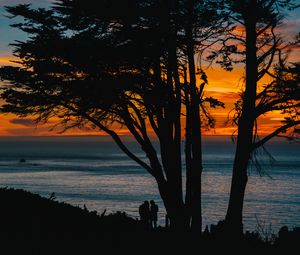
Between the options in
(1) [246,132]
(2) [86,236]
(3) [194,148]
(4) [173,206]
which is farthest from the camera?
(4) [173,206]

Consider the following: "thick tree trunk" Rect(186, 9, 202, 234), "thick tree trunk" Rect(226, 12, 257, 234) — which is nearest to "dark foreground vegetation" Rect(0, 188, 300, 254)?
"thick tree trunk" Rect(226, 12, 257, 234)

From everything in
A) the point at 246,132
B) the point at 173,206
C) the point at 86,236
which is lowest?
the point at 86,236

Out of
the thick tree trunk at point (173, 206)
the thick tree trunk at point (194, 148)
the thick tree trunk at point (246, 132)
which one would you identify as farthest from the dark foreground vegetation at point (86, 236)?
the thick tree trunk at point (173, 206)

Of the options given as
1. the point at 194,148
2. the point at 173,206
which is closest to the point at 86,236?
the point at 173,206

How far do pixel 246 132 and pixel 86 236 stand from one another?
5346mm

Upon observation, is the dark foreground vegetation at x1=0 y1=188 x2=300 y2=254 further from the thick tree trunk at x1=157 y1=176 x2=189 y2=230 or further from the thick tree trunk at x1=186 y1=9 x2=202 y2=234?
the thick tree trunk at x1=157 y1=176 x2=189 y2=230

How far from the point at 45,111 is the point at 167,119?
11.8 feet

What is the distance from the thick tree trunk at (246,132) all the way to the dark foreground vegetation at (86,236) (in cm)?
68

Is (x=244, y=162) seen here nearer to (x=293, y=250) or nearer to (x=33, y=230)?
(x=293, y=250)

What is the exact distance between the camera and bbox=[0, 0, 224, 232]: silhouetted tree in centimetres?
1497

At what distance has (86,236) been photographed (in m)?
11.8

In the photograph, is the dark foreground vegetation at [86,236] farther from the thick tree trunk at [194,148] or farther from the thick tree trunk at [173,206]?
the thick tree trunk at [173,206]

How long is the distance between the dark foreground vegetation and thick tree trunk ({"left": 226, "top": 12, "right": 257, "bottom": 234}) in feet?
2.23

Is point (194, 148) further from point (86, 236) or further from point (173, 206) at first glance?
point (86, 236)
